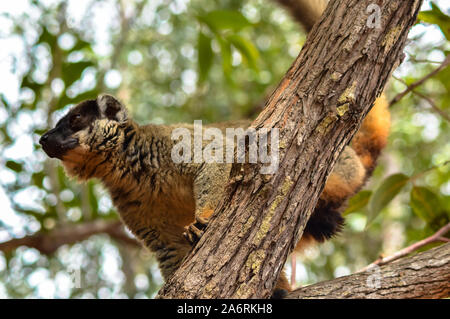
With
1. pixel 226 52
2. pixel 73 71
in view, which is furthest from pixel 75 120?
pixel 226 52

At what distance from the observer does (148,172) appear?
11.8ft

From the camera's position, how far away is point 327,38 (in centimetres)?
232

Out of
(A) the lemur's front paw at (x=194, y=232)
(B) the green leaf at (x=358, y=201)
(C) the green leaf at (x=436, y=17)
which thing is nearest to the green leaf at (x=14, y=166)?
(A) the lemur's front paw at (x=194, y=232)

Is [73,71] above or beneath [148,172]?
above

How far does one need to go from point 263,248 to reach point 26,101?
15.7 ft

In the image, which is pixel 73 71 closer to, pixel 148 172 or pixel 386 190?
pixel 148 172

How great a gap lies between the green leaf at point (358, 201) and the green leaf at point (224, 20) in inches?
86.5

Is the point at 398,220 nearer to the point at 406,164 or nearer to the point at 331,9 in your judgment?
the point at 406,164

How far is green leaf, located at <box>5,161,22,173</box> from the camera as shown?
222 inches

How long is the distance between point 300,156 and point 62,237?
12.4 feet

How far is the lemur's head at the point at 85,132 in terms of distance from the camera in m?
3.58

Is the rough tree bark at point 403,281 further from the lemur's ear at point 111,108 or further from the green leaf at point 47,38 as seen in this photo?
the green leaf at point 47,38

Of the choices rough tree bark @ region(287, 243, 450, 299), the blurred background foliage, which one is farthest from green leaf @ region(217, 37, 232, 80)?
rough tree bark @ region(287, 243, 450, 299)
